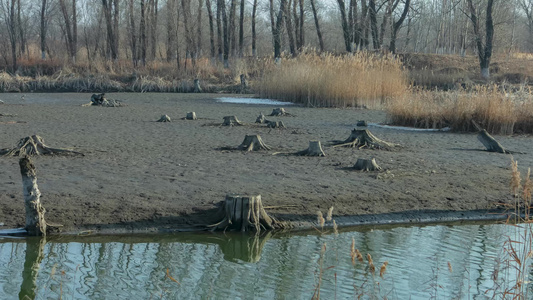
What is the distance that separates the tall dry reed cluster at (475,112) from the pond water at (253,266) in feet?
27.0

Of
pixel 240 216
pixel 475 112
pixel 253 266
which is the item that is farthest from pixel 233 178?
pixel 475 112

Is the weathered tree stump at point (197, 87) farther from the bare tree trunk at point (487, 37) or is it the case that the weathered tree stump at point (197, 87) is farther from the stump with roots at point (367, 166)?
the stump with roots at point (367, 166)

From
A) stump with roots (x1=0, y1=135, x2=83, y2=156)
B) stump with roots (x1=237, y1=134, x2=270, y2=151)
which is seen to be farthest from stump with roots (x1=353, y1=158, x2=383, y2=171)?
stump with roots (x1=0, y1=135, x2=83, y2=156)

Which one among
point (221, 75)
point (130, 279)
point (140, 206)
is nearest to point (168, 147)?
point (140, 206)

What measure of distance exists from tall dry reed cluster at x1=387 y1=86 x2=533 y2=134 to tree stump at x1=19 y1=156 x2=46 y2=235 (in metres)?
11.2

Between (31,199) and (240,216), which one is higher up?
(31,199)

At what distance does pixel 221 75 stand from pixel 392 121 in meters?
21.5

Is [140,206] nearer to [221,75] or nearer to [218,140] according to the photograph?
[218,140]

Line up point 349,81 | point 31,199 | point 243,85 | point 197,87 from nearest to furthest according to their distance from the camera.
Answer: point 31,199
point 349,81
point 243,85
point 197,87

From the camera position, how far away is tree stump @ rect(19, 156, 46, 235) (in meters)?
6.10

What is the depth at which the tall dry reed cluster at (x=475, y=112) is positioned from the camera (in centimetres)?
1503

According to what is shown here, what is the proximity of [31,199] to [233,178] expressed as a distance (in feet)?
10.6

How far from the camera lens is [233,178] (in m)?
8.96

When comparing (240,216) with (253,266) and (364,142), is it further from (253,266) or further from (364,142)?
(364,142)
